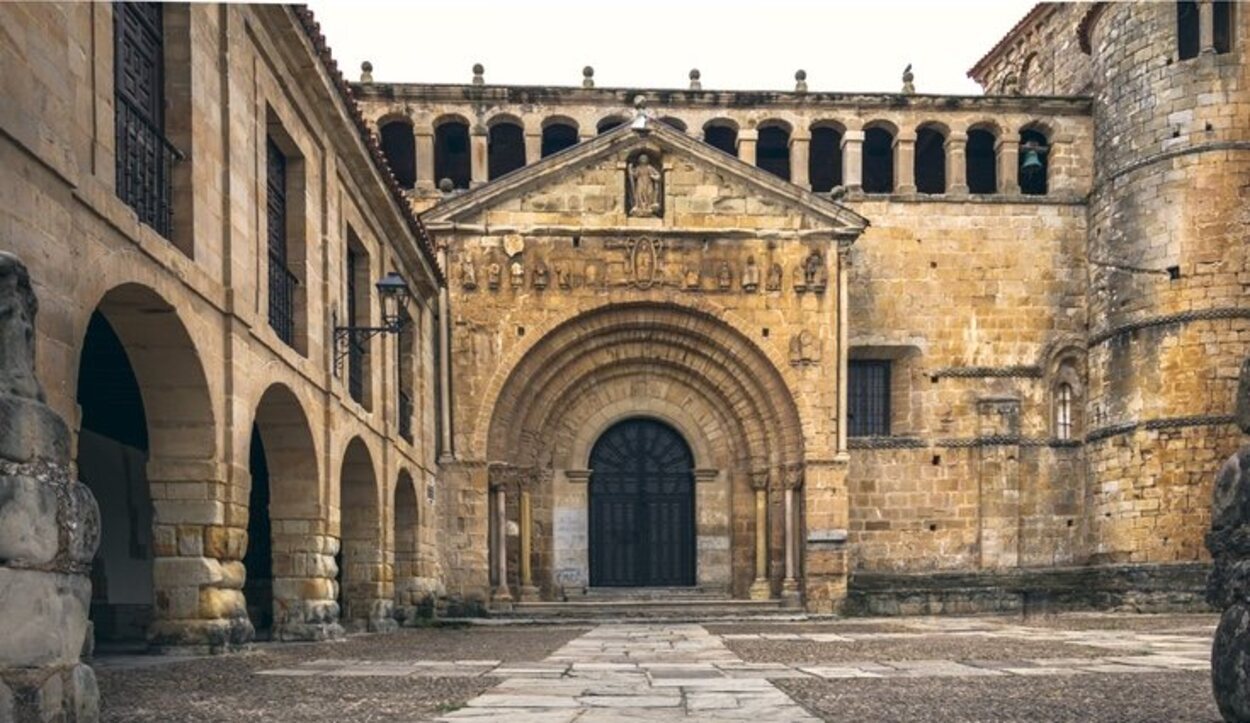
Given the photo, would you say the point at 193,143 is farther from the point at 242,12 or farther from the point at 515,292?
the point at 515,292

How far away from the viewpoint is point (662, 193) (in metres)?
22.6

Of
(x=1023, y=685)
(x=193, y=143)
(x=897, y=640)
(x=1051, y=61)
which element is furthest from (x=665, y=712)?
(x=1051, y=61)

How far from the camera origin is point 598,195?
22.5 metres

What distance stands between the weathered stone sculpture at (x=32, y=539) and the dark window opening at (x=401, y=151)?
820 inches

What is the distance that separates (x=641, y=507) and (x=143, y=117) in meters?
17.1

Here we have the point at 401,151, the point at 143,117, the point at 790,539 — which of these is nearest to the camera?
the point at 143,117

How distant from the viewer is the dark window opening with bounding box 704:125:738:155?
2544 centimetres

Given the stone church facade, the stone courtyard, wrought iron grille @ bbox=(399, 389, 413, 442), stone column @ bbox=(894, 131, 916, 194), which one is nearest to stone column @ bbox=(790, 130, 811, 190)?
the stone church facade

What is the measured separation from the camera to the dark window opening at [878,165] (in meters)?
26.5

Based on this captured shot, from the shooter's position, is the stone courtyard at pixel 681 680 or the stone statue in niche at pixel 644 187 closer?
the stone courtyard at pixel 681 680

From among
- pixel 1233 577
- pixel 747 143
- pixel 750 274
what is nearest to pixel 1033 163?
pixel 747 143

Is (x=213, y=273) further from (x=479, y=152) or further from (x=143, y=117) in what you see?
(x=479, y=152)

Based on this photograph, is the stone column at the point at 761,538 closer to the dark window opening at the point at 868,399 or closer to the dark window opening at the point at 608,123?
the dark window opening at the point at 868,399

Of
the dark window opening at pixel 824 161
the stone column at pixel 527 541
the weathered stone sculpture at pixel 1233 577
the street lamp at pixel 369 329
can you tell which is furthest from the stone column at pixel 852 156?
the weathered stone sculpture at pixel 1233 577
